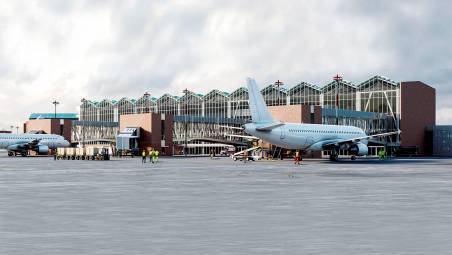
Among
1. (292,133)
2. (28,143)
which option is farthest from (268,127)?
(28,143)

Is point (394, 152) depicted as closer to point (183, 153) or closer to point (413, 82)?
point (413, 82)

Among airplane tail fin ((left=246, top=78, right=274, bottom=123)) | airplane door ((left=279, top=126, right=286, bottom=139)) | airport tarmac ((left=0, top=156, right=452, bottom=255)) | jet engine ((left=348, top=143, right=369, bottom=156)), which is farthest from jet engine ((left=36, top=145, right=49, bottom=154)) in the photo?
airport tarmac ((left=0, top=156, right=452, bottom=255))

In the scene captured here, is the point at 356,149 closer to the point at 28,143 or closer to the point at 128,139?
the point at 128,139

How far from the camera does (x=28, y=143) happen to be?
11931 cm

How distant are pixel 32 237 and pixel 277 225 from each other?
6.39 meters

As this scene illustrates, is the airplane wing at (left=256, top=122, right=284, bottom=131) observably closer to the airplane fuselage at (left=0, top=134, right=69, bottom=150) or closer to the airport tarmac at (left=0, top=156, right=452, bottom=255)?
the airport tarmac at (left=0, top=156, right=452, bottom=255)

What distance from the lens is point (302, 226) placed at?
55.6 feet

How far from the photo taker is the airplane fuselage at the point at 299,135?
77.1 metres

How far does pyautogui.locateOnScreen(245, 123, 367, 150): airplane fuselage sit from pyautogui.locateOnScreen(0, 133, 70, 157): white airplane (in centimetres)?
5604

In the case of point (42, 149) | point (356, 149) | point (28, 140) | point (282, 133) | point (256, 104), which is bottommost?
point (42, 149)

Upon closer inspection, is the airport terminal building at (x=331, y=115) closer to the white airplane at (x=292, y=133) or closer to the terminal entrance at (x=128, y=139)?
the terminal entrance at (x=128, y=139)

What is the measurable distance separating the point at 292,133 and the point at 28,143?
61.1m

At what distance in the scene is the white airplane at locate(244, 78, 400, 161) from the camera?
7700 cm

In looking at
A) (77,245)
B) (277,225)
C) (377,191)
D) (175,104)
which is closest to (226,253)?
(77,245)
